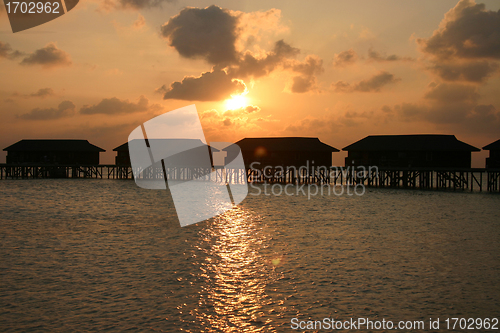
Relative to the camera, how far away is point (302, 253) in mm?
12789

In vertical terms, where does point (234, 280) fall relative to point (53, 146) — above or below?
below

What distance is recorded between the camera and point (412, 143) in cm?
4141

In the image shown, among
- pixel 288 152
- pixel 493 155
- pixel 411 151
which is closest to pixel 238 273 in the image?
pixel 411 151

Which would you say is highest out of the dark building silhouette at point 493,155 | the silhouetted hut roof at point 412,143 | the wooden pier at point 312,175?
the silhouetted hut roof at point 412,143

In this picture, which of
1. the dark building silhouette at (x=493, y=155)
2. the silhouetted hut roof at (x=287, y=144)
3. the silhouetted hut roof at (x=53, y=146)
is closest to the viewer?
the dark building silhouette at (x=493, y=155)

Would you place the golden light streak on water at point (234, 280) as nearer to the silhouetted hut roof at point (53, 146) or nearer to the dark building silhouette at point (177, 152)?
the dark building silhouette at point (177, 152)

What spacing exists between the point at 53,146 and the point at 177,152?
16.6 m

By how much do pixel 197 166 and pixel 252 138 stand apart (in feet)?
33.7

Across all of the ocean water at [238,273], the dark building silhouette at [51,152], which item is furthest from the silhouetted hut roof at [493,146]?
the dark building silhouette at [51,152]

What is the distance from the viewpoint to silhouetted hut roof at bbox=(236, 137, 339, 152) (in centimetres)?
4566

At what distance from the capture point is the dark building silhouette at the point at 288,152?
45812mm

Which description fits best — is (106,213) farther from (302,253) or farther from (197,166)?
(197,166)

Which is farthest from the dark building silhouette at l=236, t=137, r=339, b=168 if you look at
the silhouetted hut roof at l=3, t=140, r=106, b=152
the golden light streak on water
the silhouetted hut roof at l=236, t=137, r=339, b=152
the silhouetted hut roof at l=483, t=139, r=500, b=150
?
the golden light streak on water

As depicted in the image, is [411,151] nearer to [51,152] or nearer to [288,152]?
[288,152]
